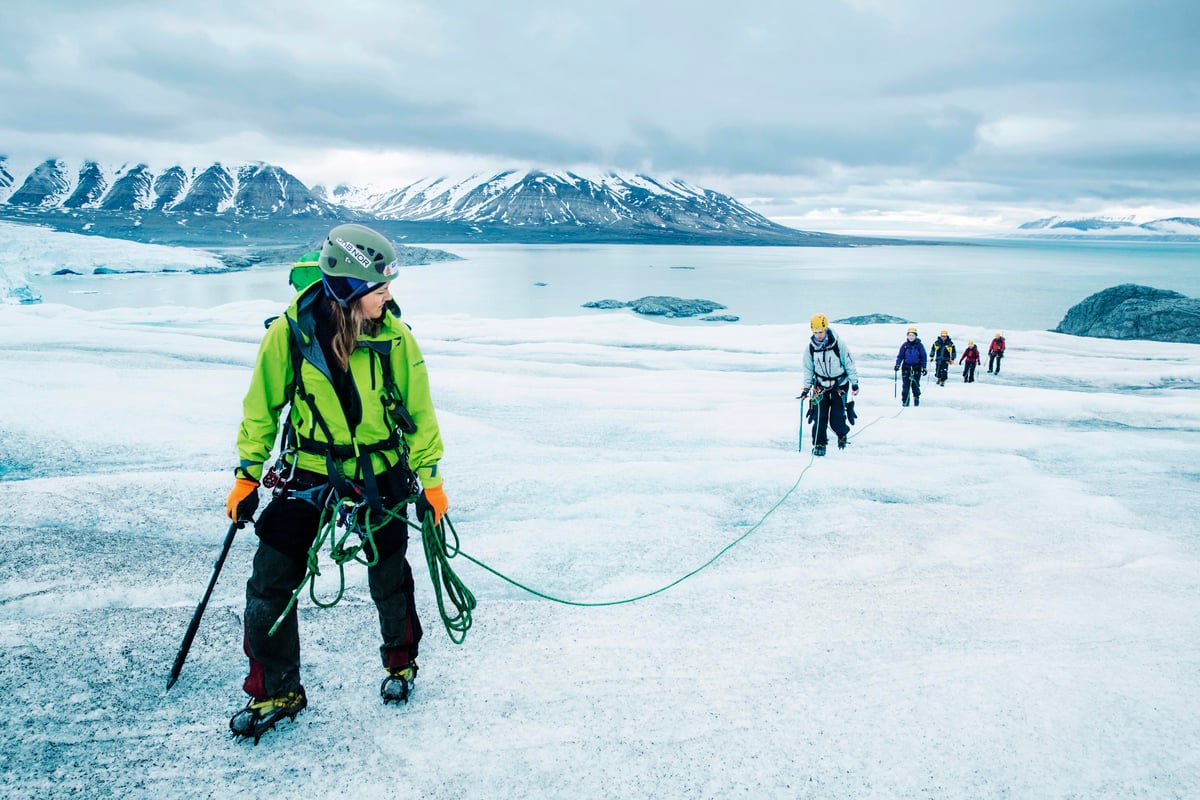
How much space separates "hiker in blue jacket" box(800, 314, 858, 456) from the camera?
28.7 feet

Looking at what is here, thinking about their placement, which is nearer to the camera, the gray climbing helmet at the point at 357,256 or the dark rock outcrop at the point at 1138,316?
the gray climbing helmet at the point at 357,256

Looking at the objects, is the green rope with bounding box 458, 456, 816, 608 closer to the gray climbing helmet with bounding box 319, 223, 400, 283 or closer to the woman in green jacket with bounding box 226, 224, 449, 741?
the woman in green jacket with bounding box 226, 224, 449, 741

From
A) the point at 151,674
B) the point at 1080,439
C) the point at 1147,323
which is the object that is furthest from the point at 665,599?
the point at 1147,323

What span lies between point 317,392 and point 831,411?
7.44m

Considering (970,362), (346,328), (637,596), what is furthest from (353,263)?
(970,362)

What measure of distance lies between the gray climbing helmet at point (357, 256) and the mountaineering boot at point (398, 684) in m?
1.90

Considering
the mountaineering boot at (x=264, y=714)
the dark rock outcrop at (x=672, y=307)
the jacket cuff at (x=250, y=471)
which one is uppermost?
the dark rock outcrop at (x=672, y=307)

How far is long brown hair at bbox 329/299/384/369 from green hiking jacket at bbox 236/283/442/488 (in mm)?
36

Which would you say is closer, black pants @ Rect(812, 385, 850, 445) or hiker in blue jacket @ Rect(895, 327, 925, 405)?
black pants @ Rect(812, 385, 850, 445)

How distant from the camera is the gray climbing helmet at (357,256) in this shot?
2.75 meters

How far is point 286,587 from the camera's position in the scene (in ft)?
9.65

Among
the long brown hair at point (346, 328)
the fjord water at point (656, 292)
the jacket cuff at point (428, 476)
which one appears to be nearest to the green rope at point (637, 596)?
the jacket cuff at point (428, 476)

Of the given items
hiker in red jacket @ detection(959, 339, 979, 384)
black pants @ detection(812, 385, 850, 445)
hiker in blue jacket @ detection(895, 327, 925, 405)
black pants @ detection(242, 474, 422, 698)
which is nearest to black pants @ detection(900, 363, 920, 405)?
hiker in blue jacket @ detection(895, 327, 925, 405)

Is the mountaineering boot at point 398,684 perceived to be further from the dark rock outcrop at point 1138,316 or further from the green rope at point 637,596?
the dark rock outcrop at point 1138,316
